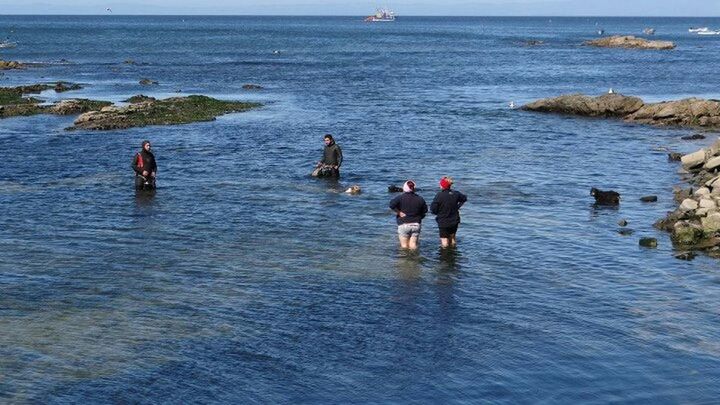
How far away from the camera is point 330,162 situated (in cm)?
3994

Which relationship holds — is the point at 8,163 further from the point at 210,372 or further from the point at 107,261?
the point at 210,372

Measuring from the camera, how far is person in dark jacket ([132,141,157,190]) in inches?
1442

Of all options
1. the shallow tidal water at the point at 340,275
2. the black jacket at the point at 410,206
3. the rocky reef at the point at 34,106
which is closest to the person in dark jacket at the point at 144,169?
the shallow tidal water at the point at 340,275

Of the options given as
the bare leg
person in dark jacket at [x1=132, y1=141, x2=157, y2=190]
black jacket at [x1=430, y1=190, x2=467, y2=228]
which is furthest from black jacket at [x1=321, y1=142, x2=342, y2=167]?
black jacket at [x1=430, y1=190, x2=467, y2=228]

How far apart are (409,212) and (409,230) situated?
0.70 meters

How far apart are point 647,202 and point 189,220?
17.0m

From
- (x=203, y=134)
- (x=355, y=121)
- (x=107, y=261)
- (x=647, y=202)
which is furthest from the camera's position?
(x=355, y=121)

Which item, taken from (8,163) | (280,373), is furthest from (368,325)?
(8,163)

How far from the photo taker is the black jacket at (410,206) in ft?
88.0

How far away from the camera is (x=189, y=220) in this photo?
3269 cm

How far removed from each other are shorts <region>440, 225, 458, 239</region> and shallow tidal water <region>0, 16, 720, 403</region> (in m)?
0.58

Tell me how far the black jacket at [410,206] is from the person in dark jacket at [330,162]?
12.2 m

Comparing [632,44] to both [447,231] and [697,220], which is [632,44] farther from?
[447,231]

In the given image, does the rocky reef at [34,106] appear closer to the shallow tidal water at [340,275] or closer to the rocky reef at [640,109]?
the shallow tidal water at [340,275]
